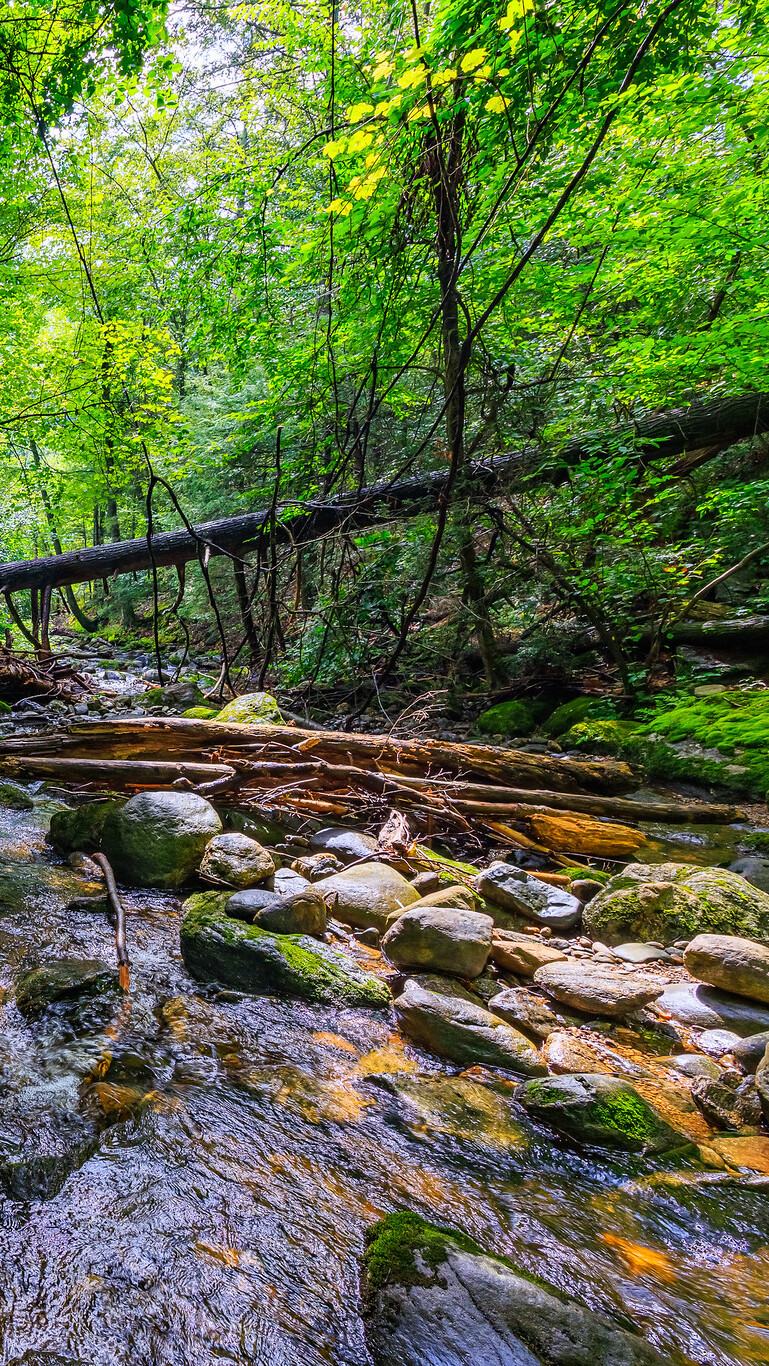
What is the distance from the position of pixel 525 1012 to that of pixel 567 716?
5027mm

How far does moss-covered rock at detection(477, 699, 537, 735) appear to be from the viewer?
23.8 ft

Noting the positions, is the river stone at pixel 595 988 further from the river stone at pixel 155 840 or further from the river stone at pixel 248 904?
the river stone at pixel 155 840

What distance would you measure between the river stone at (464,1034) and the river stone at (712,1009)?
0.92 metres

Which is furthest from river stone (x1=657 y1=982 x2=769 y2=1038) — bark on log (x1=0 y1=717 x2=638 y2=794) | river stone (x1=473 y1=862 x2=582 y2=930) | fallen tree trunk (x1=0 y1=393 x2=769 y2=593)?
fallen tree trunk (x1=0 y1=393 x2=769 y2=593)

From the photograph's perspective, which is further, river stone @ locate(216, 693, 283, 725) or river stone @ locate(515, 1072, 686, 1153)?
river stone @ locate(216, 693, 283, 725)

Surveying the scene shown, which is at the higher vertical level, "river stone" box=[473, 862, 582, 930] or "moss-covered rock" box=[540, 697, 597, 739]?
"moss-covered rock" box=[540, 697, 597, 739]

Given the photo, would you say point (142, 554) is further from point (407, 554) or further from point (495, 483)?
point (495, 483)

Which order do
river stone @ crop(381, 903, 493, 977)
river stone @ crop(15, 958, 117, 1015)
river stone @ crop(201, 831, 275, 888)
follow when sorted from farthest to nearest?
1. river stone @ crop(201, 831, 275, 888)
2. river stone @ crop(381, 903, 493, 977)
3. river stone @ crop(15, 958, 117, 1015)

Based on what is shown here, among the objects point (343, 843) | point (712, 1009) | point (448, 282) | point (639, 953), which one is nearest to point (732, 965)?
point (712, 1009)

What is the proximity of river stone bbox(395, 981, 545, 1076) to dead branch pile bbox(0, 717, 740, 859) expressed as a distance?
1960mm

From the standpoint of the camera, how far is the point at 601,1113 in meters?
2.12

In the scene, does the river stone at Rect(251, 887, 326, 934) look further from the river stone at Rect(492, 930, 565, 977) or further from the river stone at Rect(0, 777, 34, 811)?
the river stone at Rect(0, 777, 34, 811)

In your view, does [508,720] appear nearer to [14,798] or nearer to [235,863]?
[235,863]

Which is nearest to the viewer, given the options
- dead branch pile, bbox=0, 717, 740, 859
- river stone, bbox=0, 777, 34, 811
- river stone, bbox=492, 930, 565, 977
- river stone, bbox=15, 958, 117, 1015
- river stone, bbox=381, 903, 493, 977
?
river stone, bbox=15, 958, 117, 1015
